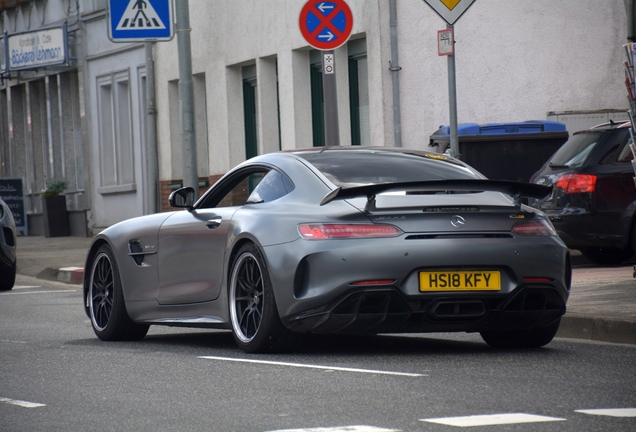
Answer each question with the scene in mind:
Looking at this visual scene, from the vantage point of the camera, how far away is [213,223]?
880 centimetres

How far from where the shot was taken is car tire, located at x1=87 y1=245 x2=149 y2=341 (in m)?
9.76

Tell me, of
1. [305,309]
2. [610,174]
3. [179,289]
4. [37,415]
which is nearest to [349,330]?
[305,309]

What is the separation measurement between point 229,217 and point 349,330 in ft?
4.15

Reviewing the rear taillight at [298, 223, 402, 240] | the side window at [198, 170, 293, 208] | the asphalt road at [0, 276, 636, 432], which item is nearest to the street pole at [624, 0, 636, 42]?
the asphalt road at [0, 276, 636, 432]

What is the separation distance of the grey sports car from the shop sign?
2185 centimetres

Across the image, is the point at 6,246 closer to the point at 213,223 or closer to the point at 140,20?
the point at 140,20

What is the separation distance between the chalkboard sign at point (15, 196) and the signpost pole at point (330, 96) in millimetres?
18597

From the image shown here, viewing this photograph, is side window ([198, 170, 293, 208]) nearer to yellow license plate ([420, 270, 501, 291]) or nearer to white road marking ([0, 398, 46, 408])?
yellow license plate ([420, 270, 501, 291])

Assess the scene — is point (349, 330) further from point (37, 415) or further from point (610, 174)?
point (610, 174)

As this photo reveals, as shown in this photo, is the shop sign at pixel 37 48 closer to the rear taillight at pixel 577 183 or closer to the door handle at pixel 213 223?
the rear taillight at pixel 577 183

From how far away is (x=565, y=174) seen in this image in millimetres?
14617

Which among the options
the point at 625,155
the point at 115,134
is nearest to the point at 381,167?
the point at 625,155

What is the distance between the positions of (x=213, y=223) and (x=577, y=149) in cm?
696

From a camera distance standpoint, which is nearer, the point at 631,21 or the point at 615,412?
the point at 615,412
